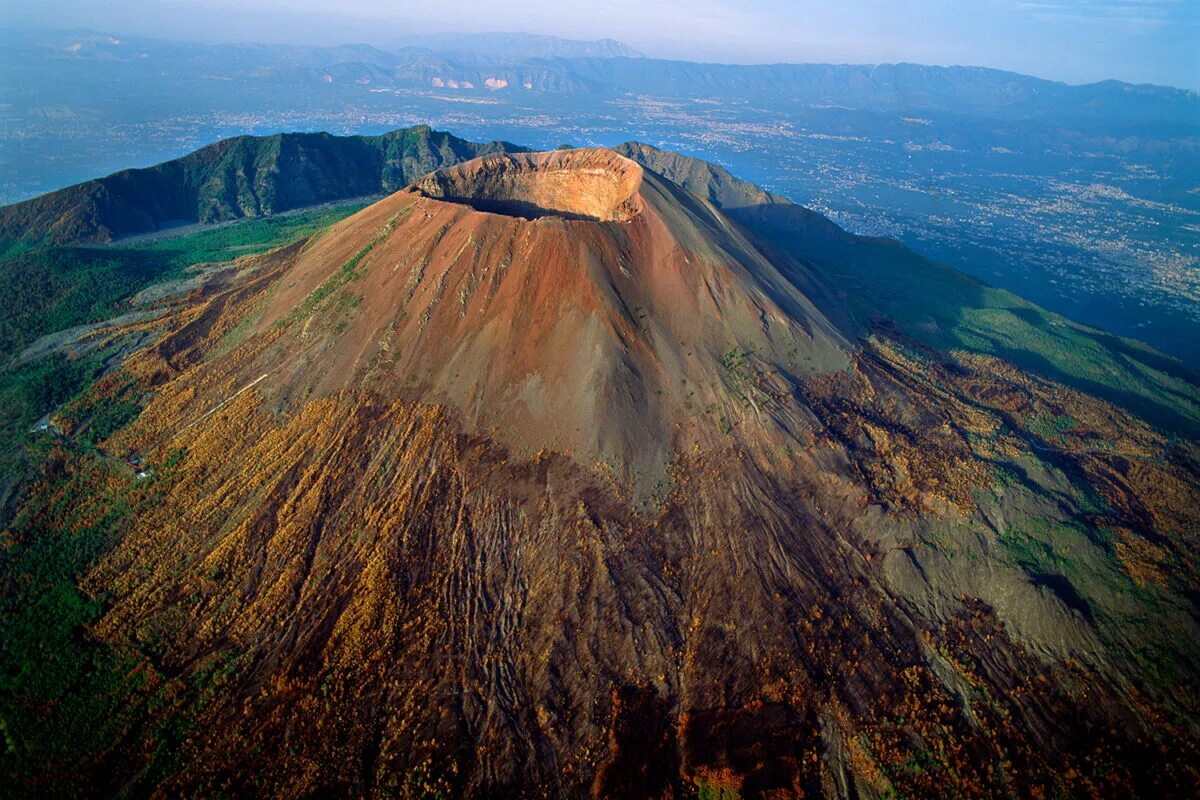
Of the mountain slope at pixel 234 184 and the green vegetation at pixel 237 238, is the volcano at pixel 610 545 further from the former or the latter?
the mountain slope at pixel 234 184

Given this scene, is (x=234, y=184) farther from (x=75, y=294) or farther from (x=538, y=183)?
(x=538, y=183)

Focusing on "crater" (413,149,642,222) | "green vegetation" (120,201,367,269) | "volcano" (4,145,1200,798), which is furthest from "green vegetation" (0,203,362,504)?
"crater" (413,149,642,222)

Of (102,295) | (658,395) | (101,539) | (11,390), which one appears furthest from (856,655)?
(102,295)

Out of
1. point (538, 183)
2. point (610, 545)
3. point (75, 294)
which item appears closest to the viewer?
point (610, 545)

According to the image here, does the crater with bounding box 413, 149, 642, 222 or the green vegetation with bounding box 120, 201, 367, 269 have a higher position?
the crater with bounding box 413, 149, 642, 222

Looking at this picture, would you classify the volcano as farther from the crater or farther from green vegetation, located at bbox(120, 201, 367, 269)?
green vegetation, located at bbox(120, 201, 367, 269)

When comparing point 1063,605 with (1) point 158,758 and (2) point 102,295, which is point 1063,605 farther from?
(2) point 102,295

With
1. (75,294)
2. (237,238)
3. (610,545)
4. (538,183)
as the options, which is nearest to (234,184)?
(237,238)
